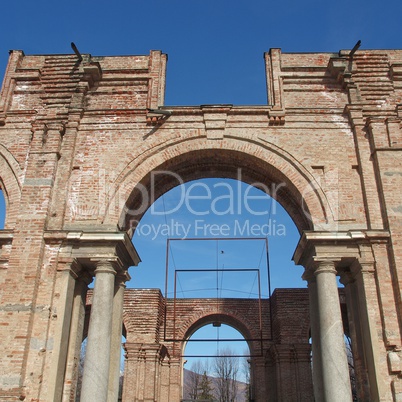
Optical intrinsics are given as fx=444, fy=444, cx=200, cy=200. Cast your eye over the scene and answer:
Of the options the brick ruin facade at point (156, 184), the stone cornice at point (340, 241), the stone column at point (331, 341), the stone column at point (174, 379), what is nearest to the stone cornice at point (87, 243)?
the brick ruin facade at point (156, 184)

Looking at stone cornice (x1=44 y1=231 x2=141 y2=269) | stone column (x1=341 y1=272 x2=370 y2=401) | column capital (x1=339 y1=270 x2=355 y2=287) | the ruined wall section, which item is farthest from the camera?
column capital (x1=339 y1=270 x2=355 y2=287)

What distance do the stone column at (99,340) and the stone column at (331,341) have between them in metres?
4.12

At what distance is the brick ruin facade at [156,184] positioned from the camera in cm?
843

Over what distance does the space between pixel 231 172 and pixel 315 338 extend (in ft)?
14.7

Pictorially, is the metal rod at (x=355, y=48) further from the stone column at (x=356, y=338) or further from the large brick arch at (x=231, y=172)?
the stone column at (x=356, y=338)

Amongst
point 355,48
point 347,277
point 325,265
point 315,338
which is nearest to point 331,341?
point 315,338

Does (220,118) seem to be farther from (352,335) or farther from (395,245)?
(352,335)

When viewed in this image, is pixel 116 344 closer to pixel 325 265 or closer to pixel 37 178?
pixel 37 178

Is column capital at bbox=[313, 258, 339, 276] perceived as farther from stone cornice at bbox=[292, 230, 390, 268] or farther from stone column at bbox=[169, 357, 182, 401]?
stone column at bbox=[169, 357, 182, 401]

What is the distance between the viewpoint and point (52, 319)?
28.4ft

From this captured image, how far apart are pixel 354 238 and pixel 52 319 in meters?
6.23

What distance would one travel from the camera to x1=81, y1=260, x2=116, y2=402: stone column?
26.6 ft

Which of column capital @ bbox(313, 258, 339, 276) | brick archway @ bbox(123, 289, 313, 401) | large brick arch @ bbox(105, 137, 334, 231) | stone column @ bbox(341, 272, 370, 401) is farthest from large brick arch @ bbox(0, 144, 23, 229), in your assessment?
brick archway @ bbox(123, 289, 313, 401)

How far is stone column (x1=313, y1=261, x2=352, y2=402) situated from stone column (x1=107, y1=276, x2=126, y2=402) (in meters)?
4.29
